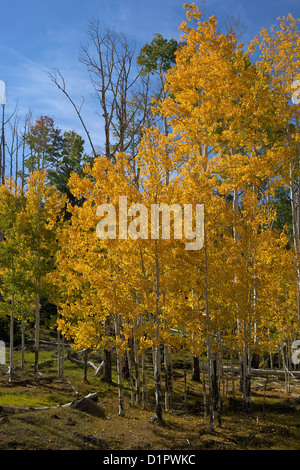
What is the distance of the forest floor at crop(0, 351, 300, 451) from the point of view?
26.7 ft

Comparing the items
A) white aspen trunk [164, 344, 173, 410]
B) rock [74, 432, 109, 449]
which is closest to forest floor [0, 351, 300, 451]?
rock [74, 432, 109, 449]

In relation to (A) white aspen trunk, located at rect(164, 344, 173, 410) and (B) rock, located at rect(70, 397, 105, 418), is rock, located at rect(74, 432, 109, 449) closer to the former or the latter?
(B) rock, located at rect(70, 397, 105, 418)

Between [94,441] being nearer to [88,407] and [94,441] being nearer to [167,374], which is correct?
[88,407]

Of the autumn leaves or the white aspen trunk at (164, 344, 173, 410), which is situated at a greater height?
the autumn leaves

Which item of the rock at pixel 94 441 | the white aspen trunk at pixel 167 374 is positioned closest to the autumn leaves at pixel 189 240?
the white aspen trunk at pixel 167 374

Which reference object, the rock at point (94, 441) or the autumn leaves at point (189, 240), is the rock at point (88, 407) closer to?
the autumn leaves at point (189, 240)

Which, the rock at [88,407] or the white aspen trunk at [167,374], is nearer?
the rock at [88,407]

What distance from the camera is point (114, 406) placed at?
1262 centimetres

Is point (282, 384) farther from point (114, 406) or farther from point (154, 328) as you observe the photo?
point (154, 328)

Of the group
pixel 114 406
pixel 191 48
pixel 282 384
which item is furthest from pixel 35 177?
pixel 282 384

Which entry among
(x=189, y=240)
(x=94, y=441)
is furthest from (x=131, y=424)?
(x=189, y=240)

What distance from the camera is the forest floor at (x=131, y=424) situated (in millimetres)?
8133

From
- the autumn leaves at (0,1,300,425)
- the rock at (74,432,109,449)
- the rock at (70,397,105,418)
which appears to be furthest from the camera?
the rock at (70,397,105,418)

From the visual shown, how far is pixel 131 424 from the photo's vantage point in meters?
9.93
